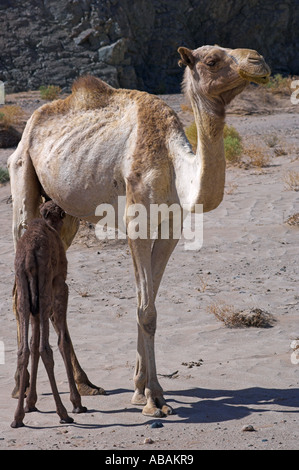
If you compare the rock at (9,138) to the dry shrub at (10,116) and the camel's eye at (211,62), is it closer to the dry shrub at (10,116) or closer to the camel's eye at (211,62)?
the dry shrub at (10,116)

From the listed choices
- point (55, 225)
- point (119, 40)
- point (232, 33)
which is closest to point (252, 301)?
point (55, 225)

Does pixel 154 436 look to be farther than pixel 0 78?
No

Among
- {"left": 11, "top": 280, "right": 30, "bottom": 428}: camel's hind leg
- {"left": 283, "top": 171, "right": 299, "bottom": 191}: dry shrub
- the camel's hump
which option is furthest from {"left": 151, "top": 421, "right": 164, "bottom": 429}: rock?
{"left": 283, "top": 171, "right": 299, "bottom": 191}: dry shrub

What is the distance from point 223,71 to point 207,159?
0.64m

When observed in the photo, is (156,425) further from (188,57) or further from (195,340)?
(188,57)

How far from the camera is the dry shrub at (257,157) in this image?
15992 millimetres

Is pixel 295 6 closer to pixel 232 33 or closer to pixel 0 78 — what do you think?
pixel 232 33

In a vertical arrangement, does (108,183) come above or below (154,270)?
above

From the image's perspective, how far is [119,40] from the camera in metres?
30.9

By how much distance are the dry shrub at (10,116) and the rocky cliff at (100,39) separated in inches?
283

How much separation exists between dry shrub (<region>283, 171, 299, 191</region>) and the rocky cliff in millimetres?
16931

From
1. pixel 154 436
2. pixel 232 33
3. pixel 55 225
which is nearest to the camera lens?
pixel 154 436

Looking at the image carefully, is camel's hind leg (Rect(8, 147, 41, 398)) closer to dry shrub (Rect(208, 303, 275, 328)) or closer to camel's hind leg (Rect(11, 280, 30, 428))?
camel's hind leg (Rect(11, 280, 30, 428))

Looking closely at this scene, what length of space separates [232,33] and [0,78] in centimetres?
1093
